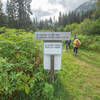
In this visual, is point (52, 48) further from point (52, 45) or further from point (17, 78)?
point (17, 78)

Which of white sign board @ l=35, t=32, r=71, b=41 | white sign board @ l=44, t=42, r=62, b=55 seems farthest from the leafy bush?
white sign board @ l=35, t=32, r=71, b=41

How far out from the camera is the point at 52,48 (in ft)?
8.89

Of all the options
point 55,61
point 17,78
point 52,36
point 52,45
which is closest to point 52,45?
point 52,45

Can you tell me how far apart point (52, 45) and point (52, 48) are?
100 millimetres

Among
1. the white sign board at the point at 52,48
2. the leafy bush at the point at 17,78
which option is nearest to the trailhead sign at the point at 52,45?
the white sign board at the point at 52,48

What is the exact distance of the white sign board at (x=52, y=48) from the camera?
2.69 metres

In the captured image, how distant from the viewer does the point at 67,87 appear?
306 cm

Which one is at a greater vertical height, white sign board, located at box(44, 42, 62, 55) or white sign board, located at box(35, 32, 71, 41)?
white sign board, located at box(35, 32, 71, 41)

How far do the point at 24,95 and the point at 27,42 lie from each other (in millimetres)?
2057

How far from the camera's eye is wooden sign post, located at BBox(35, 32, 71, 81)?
8.35ft

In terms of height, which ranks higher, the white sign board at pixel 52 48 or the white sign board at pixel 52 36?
the white sign board at pixel 52 36

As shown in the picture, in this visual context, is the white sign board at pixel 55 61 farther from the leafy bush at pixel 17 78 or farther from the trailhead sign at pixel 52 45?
the leafy bush at pixel 17 78

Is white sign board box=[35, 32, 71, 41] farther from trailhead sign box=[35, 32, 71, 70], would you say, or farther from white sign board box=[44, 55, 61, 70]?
white sign board box=[44, 55, 61, 70]

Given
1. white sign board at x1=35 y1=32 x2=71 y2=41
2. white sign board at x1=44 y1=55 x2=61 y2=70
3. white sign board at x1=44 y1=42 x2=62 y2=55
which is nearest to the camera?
white sign board at x1=35 y1=32 x2=71 y2=41
